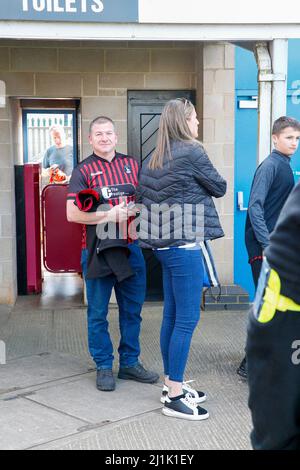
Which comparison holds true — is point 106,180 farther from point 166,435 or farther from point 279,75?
point 166,435

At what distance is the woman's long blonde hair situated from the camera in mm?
4109

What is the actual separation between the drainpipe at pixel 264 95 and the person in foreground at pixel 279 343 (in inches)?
133

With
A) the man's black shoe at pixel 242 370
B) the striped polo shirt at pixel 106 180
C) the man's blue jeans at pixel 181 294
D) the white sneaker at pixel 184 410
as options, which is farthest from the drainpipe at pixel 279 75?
the white sneaker at pixel 184 410

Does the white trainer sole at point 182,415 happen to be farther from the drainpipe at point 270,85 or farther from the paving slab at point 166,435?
the drainpipe at point 270,85

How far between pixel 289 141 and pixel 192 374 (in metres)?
1.80

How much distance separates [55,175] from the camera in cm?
830

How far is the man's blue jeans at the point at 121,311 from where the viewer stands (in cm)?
457

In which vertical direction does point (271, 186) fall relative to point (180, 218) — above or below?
above

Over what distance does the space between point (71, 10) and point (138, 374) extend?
2.51 m

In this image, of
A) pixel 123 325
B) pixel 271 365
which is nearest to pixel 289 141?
pixel 123 325

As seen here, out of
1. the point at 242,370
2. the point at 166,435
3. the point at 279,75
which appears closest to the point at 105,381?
the point at 166,435

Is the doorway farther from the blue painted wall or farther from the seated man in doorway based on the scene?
the blue painted wall
